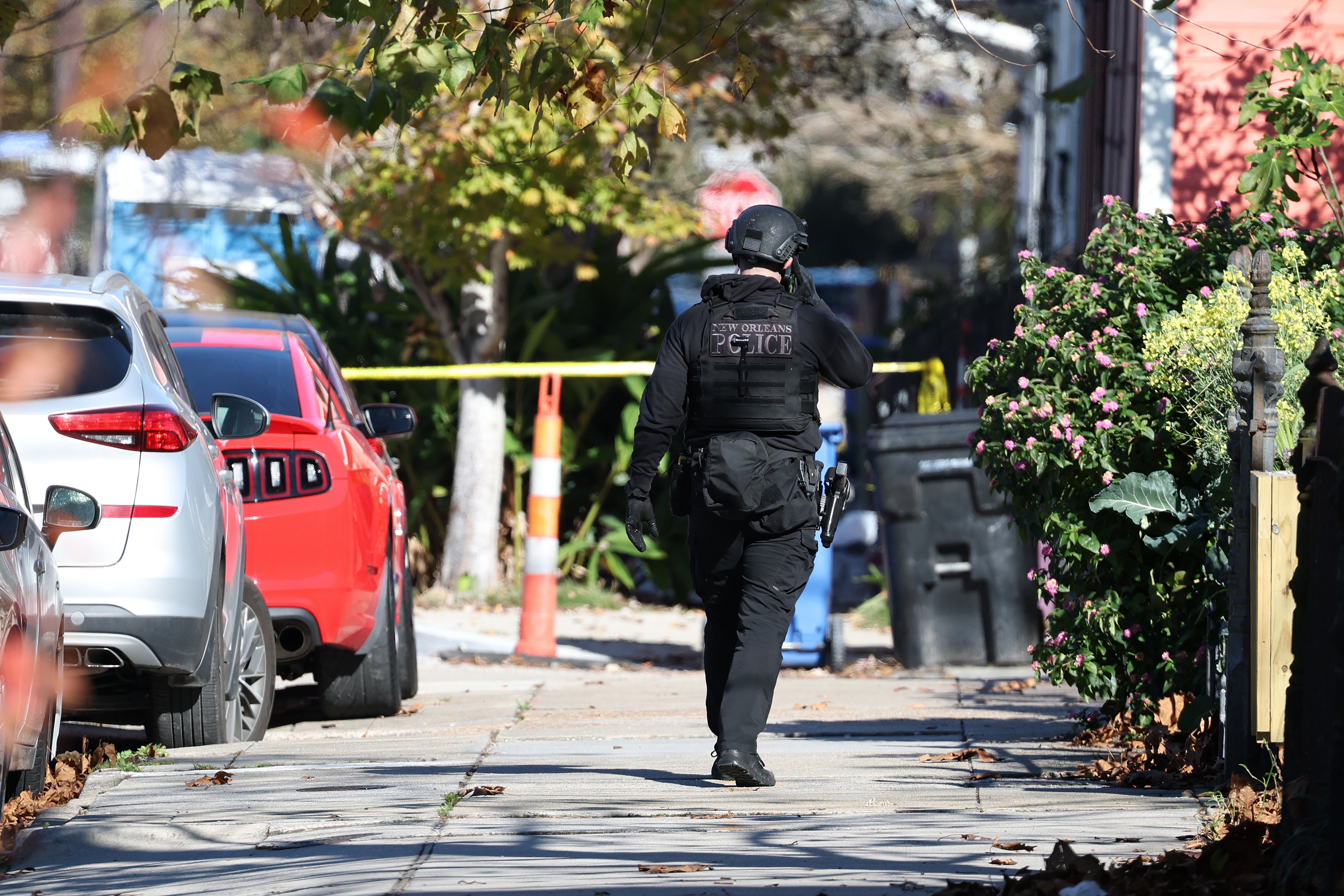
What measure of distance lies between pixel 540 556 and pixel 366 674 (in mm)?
2859

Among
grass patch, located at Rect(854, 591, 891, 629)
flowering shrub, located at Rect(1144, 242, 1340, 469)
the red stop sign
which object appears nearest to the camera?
flowering shrub, located at Rect(1144, 242, 1340, 469)

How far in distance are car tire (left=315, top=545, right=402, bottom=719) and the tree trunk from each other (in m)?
5.15

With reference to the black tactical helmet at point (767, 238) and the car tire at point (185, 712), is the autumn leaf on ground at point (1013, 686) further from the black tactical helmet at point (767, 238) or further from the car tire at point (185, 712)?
the car tire at point (185, 712)

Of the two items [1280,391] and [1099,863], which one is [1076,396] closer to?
[1280,391]

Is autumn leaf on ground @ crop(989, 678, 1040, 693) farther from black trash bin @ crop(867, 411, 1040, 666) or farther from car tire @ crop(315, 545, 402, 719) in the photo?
car tire @ crop(315, 545, 402, 719)

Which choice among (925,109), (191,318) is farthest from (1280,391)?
(925,109)

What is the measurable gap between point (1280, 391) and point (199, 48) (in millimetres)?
24204

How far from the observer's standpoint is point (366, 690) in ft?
24.6

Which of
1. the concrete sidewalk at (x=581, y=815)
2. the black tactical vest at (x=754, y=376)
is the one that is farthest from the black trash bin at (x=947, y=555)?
the black tactical vest at (x=754, y=376)

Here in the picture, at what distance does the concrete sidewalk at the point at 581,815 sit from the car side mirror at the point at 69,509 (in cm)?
76

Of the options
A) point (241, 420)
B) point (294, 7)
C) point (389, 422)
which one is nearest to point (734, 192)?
point (389, 422)

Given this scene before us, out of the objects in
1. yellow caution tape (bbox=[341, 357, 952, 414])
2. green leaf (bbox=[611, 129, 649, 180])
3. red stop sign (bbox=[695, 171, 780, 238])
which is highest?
red stop sign (bbox=[695, 171, 780, 238])

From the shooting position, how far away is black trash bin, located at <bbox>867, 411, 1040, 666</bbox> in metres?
9.70

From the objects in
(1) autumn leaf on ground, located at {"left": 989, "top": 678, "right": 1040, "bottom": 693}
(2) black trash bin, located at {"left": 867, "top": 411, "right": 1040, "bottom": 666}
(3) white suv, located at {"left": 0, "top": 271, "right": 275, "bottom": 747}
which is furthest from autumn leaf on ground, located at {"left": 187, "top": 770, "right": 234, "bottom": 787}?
(2) black trash bin, located at {"left": 867, "top": 411, "right": 1040, "bottom": 666}
